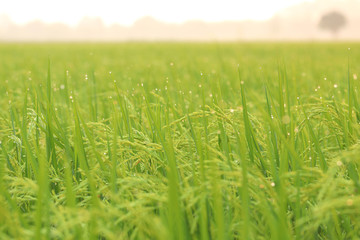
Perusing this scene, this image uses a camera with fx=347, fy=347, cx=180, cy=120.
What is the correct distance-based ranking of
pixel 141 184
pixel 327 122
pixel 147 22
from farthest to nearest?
pixel 147 22 → pixel 327 122 → pixel 141 184

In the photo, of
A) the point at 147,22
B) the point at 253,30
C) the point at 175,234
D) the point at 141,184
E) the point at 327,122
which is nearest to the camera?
the point at 175,234

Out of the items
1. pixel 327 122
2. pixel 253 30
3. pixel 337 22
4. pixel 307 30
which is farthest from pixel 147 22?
pixel 327 122

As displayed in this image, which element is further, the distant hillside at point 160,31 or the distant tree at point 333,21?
the distant hillside at point 160,31

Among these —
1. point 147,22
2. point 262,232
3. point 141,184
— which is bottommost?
point 262,232

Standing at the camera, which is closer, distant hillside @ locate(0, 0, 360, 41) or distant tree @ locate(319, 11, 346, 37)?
distant tree @ locate(319, 11, 346, 37)

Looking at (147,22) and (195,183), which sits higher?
(147,22)

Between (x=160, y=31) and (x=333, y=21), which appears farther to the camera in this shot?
(x=160, y=31)

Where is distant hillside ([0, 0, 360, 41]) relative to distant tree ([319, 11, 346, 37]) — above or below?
above

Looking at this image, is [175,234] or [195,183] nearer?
[175,234]

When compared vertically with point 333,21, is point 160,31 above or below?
above

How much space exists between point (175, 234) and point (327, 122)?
0.94 m

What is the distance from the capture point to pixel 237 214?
110 centimetres

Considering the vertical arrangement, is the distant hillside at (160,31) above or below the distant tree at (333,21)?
above

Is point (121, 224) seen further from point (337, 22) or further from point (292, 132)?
point (337, 22)
